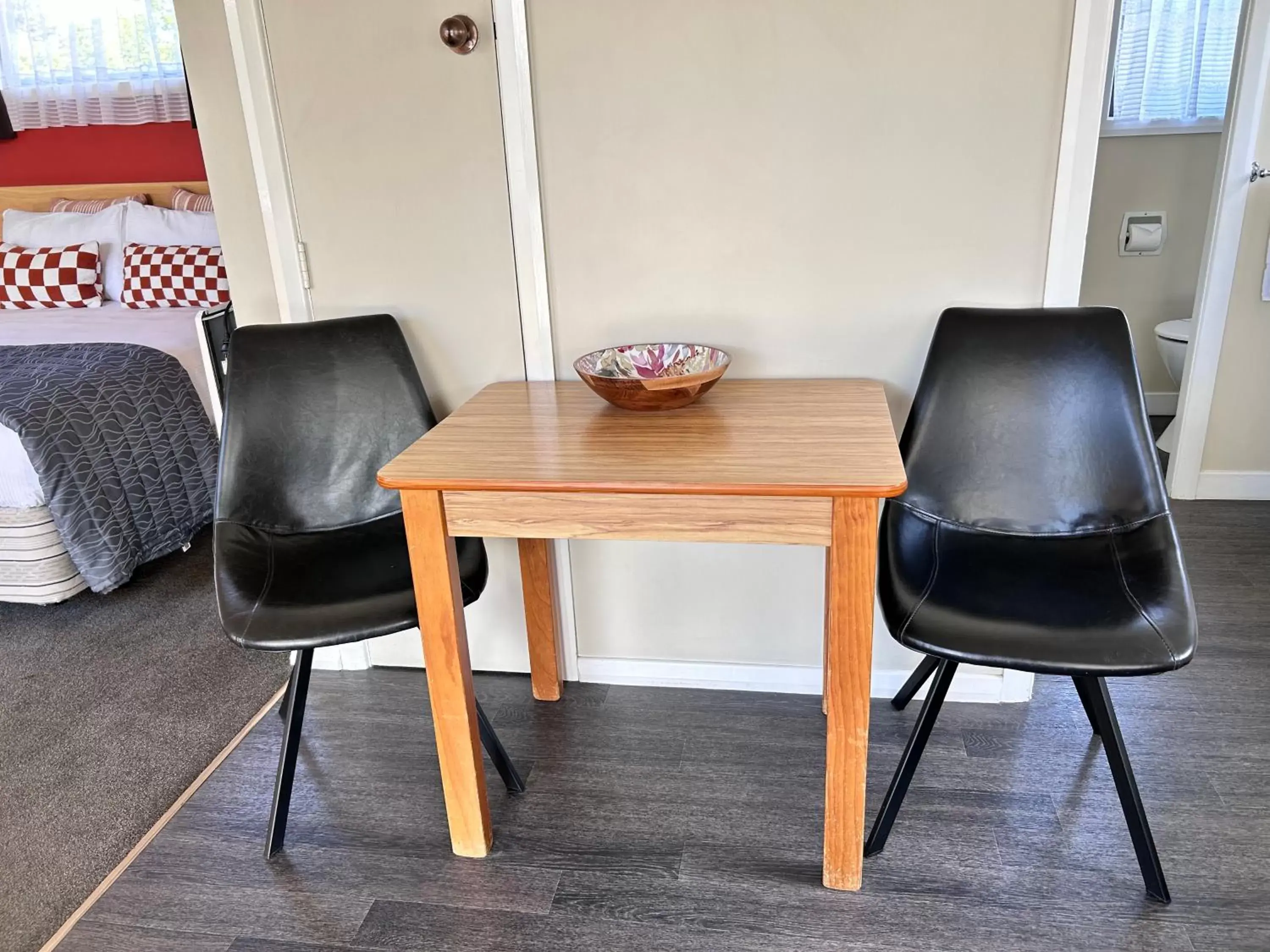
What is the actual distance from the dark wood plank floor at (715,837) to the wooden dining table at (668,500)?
0.12 meters

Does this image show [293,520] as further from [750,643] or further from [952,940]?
[952,940]

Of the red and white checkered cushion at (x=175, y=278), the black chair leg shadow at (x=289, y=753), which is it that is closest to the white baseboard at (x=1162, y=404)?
the black chair leg shadow at (x=289, y=753)

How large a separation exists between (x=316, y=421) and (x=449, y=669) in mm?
622

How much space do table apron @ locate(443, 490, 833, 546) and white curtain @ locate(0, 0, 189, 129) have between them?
3.68 m

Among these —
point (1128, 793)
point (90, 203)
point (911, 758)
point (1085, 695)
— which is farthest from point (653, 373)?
point (90, 203)

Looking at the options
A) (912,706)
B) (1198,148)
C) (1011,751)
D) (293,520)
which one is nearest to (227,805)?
(293,520)

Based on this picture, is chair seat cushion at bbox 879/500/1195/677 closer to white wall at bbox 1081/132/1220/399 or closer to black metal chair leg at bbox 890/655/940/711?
black metal chair leg at bbox 890/655/940/711

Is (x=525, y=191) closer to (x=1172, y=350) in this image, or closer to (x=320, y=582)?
(x=320, y=582)

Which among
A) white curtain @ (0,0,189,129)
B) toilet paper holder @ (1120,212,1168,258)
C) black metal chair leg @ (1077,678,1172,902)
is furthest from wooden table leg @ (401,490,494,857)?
white curtain @ (0,0,189,129)

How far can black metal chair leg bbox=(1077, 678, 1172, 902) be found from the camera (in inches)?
53.2

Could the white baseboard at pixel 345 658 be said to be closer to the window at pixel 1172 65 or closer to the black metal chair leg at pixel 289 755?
the black metal chair leg at pixel 289 755

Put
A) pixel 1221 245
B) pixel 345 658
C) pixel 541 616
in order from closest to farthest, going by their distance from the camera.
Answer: pixel 541 616 < pixel 345 658 < pixel 1221 245

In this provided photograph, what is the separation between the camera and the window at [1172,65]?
3232mm

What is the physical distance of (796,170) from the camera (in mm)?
1627
